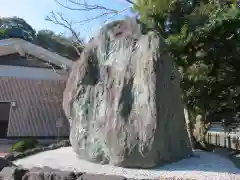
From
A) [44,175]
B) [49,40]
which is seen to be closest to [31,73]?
[49,40]

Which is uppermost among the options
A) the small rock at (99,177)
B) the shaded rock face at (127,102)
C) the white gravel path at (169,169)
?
the shaded rock face at (127,102)

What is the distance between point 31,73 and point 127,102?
32.8 feet

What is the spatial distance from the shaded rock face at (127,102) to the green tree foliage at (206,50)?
112 inches

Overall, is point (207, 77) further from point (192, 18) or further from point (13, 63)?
point (13, 63)

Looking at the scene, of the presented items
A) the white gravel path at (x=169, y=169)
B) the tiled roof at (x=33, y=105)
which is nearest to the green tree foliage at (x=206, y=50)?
the white gravel path at (x=169, y=169)

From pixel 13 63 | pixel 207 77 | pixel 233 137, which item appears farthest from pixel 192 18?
pixel 13 63

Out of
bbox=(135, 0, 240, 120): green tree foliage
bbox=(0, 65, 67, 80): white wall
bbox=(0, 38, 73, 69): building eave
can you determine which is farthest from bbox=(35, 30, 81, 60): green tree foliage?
bbox=(135, 0, 240, 120): green tree foliage

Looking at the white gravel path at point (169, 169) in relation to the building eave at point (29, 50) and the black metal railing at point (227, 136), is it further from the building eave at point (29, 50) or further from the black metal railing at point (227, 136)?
the building eave at point (29, 50)

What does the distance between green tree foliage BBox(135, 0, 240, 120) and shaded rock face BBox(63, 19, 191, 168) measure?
2.85 meters

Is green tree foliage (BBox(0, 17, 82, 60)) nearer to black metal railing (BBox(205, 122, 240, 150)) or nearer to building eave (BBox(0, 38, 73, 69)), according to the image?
building eave (BBox(0, 38, 73, 69))

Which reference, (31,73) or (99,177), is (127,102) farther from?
(31,73)

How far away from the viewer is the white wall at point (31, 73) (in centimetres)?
1398

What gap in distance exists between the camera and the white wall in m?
14.0

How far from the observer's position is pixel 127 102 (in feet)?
19.0
